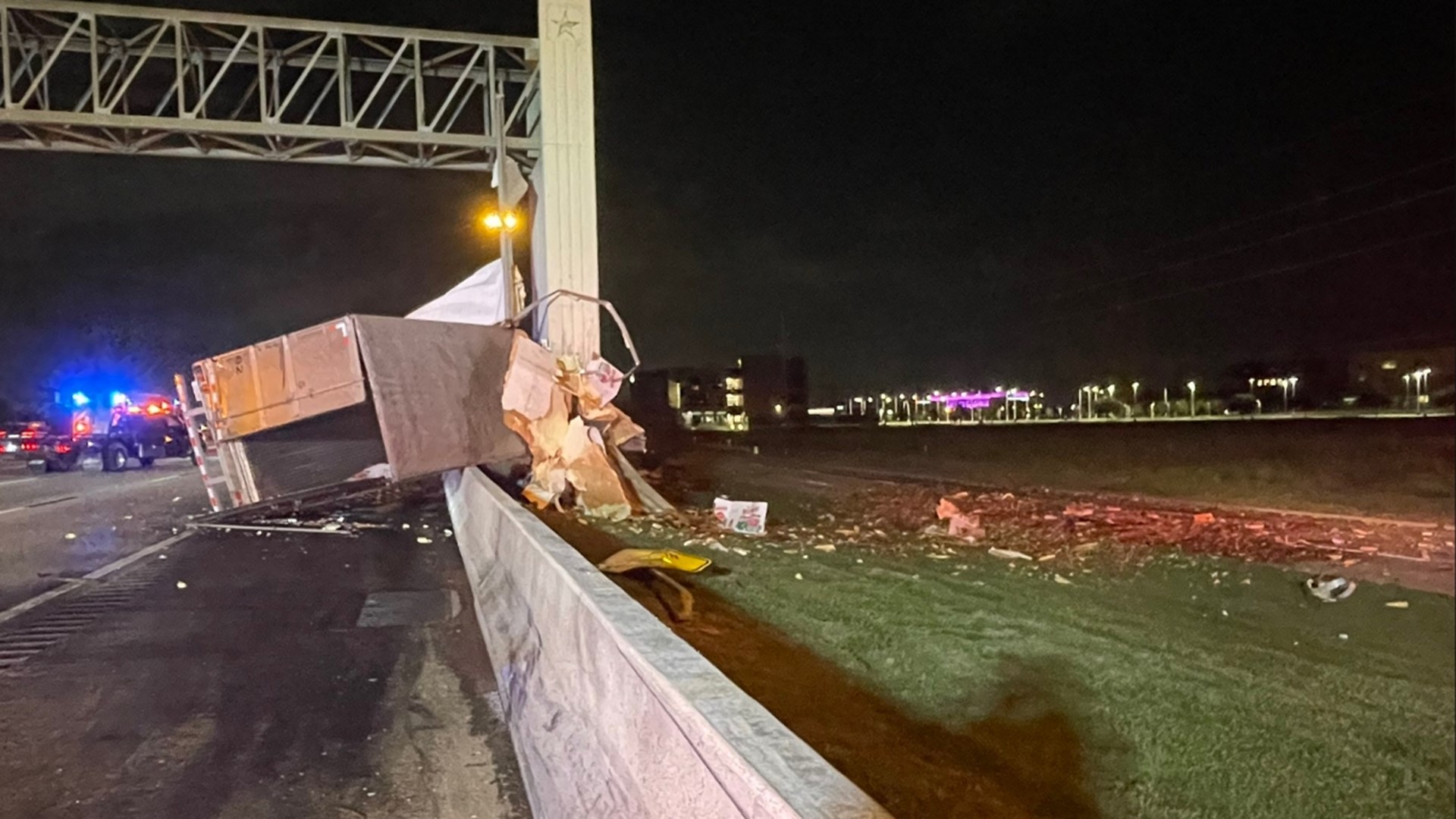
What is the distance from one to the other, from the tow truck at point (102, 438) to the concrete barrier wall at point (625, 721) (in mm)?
27697

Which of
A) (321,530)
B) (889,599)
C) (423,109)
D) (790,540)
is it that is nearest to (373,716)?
(889,599)

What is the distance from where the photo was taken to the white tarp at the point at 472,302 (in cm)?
1748

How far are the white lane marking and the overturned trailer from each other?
0.92m

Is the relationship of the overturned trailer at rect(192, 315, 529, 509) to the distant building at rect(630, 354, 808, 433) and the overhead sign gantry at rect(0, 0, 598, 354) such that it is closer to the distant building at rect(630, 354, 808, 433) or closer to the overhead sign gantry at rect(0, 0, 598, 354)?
the overhead sign gantry at rect(0, 0, 598, 354)

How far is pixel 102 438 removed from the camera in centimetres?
2972

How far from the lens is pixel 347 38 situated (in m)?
18.0

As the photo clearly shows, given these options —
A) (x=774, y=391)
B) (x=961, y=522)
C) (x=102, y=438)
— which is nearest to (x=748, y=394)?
(x=774, y=391)

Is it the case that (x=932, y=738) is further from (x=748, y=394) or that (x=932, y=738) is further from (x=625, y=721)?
(x=748, y=394)

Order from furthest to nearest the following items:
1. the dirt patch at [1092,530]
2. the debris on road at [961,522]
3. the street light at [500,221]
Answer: the street light at [500,221]
the debris on road at [961,522]
the dirt patch at [1092,530]

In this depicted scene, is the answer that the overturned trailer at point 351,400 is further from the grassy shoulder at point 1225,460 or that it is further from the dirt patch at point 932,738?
the grassy shoulder at point 1225,460

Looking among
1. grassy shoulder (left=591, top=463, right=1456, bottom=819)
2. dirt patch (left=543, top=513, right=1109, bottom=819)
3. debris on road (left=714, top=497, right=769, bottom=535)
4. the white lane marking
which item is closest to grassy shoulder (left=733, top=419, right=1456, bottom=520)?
grassy shoulder (left=591, top=463, right=1456, bottom=819)

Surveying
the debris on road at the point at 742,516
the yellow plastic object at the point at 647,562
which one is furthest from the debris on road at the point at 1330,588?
the debris on road at the point at 742,516

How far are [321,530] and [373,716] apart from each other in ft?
31.8

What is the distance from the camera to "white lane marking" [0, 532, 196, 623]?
899 cm
